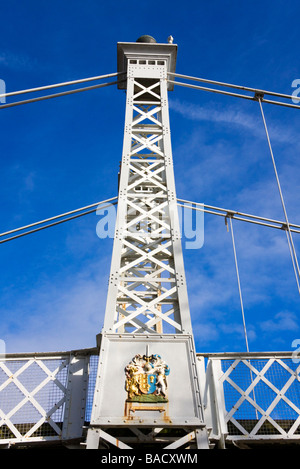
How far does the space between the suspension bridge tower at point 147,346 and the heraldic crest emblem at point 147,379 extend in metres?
0.01

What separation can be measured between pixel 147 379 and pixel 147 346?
0.44m

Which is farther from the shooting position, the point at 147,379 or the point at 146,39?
the point at 146,39

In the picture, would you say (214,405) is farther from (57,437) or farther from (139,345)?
(57,437)

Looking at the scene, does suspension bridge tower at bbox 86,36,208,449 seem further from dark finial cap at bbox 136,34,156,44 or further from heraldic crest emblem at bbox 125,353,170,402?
dark finial cap at bbox 136,34,156,44

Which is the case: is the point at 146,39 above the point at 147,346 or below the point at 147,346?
above

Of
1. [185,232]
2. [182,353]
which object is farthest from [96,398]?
[185,232]

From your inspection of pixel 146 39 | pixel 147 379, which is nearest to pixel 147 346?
pixel 147 379

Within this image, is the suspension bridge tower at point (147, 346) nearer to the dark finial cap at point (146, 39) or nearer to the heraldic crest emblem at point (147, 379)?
the heraldic crest emblem at point (147, 379)

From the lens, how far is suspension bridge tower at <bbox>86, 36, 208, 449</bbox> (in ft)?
16.6

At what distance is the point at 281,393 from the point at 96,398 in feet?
9.22

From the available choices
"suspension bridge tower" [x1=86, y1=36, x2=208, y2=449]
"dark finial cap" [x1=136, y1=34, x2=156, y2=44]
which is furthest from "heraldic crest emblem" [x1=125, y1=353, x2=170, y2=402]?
"dark finial cap" [x1=136, y1=34, x2=156, y2=44]

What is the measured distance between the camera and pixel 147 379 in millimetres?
5309

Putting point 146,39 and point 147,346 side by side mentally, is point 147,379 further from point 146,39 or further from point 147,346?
point 146,39
